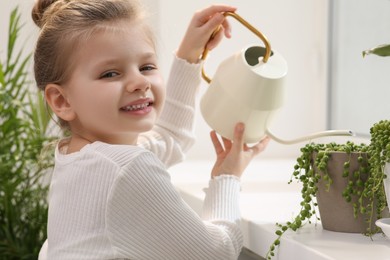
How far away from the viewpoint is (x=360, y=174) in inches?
42.9

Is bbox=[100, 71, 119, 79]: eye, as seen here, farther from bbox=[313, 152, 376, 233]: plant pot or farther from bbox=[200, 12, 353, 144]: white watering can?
bbox=[313, 152, 376, 233]: plant pot

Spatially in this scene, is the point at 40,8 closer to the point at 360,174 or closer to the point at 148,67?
the point at 148,67

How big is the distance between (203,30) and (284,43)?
1.05 metres

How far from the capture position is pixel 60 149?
1.24m

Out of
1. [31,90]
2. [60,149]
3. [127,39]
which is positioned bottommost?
[31,90]

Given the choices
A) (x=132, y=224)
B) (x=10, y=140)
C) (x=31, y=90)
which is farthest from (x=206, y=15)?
(x=31, y=90)

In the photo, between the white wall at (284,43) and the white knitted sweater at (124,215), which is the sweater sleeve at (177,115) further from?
the white wall at (284,43)

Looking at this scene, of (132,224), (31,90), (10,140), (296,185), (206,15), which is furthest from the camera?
(31,90)

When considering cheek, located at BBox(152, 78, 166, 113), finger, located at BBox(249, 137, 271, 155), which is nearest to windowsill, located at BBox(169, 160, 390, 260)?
finger, located at BBox(249, 137, 271, 155)

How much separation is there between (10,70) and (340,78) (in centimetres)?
106

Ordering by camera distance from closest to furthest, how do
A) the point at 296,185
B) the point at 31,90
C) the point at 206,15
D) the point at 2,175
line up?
the point at 206,15 < the point at 296,185 < the point at 2,175 < the point at 31,90

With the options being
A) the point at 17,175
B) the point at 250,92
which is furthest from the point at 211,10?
the point at 17,175

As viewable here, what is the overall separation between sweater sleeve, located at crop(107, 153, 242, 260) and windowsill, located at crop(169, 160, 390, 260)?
0.50ft

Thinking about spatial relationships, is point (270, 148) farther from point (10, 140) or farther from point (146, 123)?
point (146, 123)
